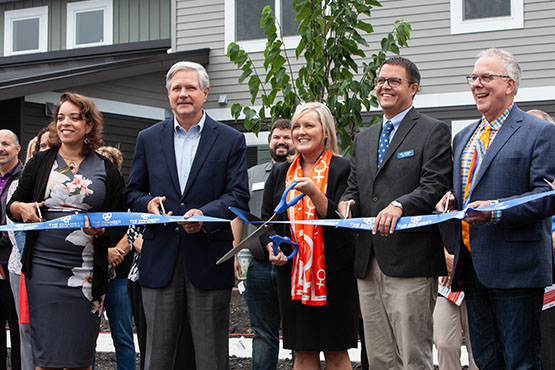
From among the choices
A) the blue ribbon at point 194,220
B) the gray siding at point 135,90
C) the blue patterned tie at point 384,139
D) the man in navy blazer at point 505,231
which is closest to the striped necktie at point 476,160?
the man in navy blazer at point 505,231

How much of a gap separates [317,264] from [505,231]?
1.27 meters

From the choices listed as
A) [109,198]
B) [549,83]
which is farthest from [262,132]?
[109,198]

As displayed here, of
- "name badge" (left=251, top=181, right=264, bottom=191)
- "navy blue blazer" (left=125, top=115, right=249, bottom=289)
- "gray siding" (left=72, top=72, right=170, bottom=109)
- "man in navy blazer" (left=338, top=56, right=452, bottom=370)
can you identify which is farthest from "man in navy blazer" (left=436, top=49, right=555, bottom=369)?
"gray siding" (left=72, top=72, right=170, bottom=109)

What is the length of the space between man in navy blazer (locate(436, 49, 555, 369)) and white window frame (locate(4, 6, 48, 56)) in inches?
552

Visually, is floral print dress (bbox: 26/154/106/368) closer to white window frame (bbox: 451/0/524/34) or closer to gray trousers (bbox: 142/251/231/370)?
gray trousers (bbox: 142/251/231/370)

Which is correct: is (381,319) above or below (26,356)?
above

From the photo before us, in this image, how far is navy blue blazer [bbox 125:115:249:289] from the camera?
4.13 metres

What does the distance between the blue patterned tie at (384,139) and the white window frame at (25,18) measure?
528 inches

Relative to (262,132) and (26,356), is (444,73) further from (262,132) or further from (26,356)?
(26,356)

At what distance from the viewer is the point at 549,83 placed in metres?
10.7

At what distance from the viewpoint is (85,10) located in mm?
15531

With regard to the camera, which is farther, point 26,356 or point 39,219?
point 26,356

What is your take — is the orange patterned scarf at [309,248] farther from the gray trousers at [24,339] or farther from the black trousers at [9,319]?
the black trousers at [9,319]

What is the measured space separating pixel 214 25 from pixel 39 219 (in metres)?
9.17
